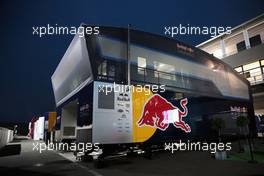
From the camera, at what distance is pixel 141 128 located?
1093 centimetres

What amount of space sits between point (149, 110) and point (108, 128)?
3.13 m

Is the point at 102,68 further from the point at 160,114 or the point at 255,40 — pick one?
the point at 255,40

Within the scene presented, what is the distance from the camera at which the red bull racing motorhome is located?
9.94m

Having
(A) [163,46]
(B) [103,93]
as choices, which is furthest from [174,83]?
(B) [103,93]

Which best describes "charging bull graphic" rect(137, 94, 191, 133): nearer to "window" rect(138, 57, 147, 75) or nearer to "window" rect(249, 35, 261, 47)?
"window" rect(138, 57, 147, 75)

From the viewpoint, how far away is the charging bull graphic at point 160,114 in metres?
11.4

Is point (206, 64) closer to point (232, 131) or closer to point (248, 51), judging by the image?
point (232, 131)

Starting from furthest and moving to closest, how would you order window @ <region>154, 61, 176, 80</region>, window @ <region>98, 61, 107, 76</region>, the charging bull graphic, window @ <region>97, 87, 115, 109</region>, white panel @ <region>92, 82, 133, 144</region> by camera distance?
1. window @ <region>154, 61, 176, 80</region>
2. the charging bull graphic
3. window @ <region>98, 61, 107, 76</region>
4. window @ <region>97, 87, 115, 109</region>
5. white panel @ <region>92, 82, 133, 144</region>

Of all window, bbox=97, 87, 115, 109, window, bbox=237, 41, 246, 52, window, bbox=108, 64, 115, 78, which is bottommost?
window, bbox=97, 87, 115, 109

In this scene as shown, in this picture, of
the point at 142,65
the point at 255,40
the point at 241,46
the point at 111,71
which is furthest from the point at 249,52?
the point at 111,71

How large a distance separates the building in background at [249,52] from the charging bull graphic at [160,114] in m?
17.5

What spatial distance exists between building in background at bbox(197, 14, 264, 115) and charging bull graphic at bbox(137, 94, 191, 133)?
690 inches

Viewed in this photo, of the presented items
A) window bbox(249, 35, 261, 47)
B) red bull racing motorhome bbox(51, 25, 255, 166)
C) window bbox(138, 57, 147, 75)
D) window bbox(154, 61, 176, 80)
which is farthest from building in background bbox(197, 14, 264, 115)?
window bbox(138, 57, 147, 75)

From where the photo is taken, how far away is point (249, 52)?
79.8ft
